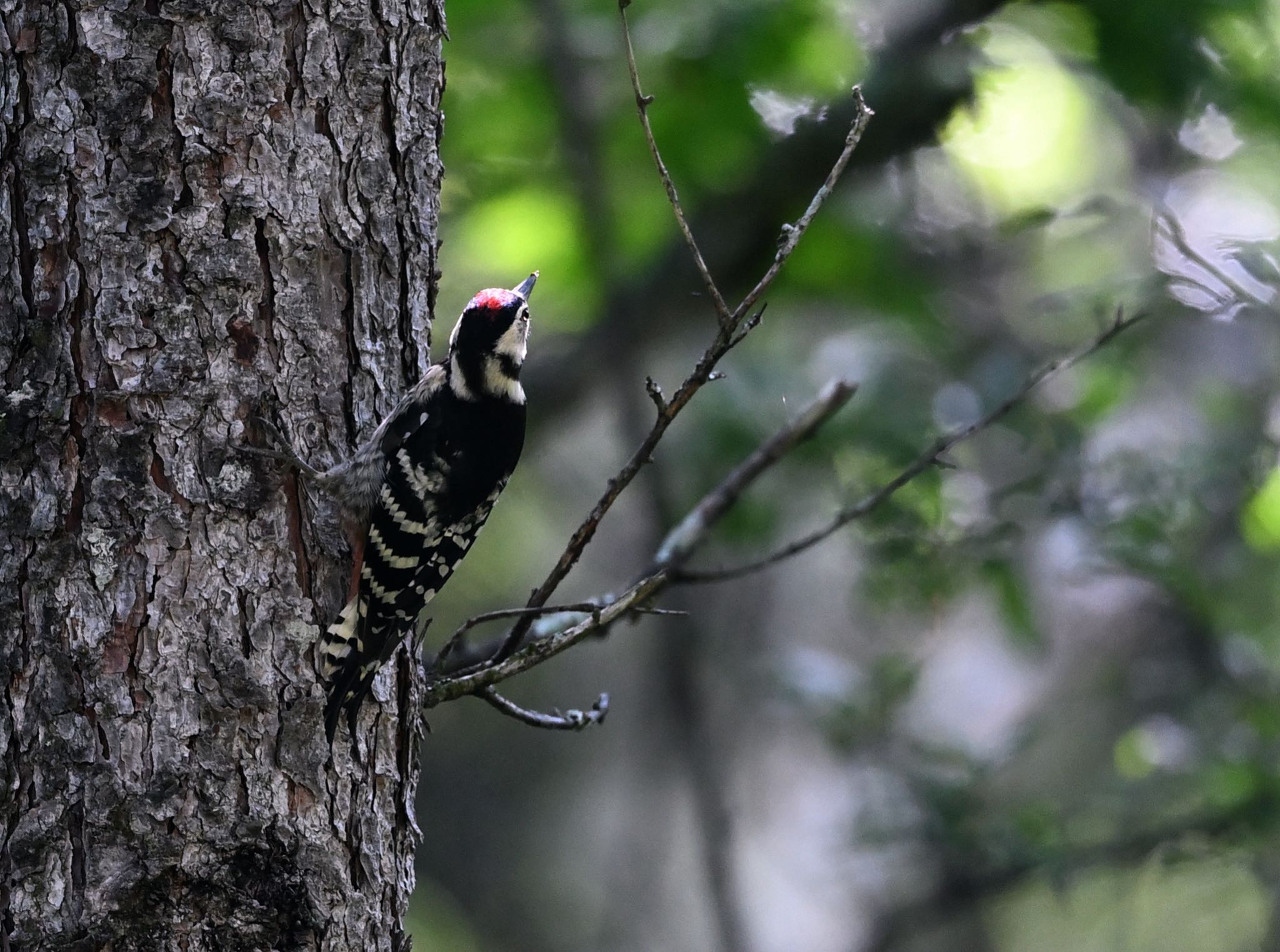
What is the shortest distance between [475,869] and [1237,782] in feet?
17.1

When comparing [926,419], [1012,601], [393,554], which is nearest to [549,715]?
[393,554]

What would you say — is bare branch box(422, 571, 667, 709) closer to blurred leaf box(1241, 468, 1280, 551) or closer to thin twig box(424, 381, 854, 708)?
thin twig box(424, 381, 854, 708)

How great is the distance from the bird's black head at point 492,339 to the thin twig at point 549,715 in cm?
103

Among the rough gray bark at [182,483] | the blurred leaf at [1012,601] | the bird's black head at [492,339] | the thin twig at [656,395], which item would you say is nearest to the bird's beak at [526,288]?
the bird's black head at [492,339]

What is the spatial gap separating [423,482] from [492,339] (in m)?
0.59

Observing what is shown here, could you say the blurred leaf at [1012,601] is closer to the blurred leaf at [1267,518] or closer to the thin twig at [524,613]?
the blurred leaf at [1267,518]

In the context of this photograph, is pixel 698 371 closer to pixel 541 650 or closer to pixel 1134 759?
pixel 541 650

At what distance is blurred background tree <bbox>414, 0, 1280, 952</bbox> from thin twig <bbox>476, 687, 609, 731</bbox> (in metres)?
1.45

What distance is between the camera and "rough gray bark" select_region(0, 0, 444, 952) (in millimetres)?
2053

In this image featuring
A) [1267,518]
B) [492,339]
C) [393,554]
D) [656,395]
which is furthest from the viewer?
[1267,518]

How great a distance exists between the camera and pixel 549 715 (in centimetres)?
278

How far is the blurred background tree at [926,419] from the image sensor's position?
14.3 ft

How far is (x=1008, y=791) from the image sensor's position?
657cm

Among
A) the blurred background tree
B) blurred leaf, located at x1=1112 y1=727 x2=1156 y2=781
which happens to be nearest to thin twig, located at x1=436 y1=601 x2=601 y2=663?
the blurred background tree
